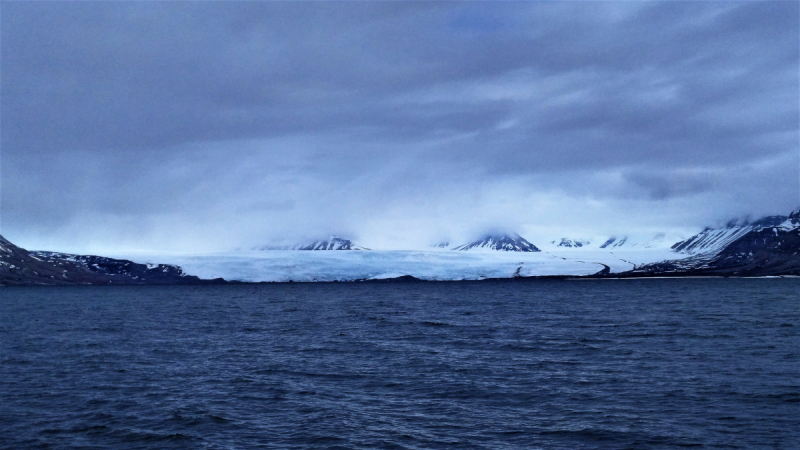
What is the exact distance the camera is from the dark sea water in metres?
19.8

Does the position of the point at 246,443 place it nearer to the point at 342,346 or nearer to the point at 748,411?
the point at 748,411

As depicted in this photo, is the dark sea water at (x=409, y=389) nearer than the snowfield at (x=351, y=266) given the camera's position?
Yes

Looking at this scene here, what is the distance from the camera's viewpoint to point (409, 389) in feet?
86.4

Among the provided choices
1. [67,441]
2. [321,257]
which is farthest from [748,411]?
[321,257]

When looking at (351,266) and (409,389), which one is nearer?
(409,389)

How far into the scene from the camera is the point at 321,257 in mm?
175250

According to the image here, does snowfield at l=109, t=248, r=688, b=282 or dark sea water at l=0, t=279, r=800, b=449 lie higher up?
snowfield at l=109, t=248, r=688, b=282

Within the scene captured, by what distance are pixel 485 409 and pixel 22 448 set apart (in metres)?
14.3

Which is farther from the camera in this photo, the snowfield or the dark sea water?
the snowfield

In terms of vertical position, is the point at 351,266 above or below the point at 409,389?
above

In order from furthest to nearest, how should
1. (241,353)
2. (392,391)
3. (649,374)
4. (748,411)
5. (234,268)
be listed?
(234,268), (241,353), (649,374), (392,391), (748,411)

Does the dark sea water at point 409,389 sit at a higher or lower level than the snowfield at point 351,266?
lower

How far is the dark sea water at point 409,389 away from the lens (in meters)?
19.8

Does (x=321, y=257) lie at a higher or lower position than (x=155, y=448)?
higher
